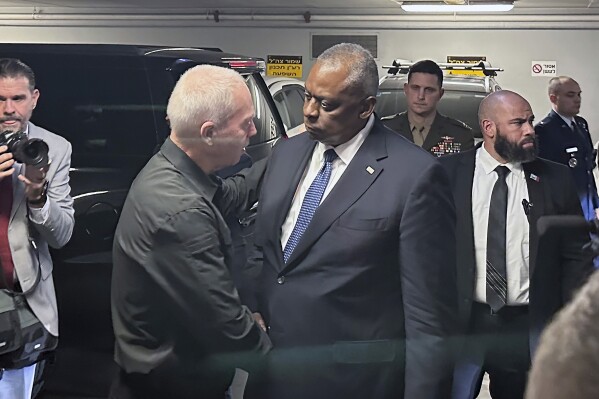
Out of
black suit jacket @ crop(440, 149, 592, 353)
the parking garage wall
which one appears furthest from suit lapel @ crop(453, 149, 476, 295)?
the parking garage wall

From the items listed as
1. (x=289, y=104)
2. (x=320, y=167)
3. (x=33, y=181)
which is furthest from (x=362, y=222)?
(x=33, y=181)

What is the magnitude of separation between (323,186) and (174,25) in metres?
0.82

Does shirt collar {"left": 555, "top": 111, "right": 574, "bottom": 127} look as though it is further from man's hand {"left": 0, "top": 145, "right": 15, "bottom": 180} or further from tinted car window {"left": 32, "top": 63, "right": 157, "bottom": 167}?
man's hand {"left": 0, "top": 145, "right": 15, "bottom": 180}

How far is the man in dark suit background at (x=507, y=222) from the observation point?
1.66 metres

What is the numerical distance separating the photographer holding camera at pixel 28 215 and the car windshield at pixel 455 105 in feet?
2.55

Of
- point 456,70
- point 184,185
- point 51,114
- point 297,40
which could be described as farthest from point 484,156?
point 51,114

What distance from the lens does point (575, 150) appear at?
1.79 meters

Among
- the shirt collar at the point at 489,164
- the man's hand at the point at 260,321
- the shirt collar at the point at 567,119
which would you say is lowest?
the man's hand at the point at 260,321

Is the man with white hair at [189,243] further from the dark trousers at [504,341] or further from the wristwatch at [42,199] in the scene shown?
the dark trousers at [504,341]

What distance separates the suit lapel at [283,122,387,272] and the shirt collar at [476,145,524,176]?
0.49 metres

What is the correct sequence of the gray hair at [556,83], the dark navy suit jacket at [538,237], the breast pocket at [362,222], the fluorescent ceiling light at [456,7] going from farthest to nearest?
the fluorescent ceiling light at [456,7]
the gray hair at [556,83]
the dark navy suit jacket at [538,237]
the breast pocket at [362,222]

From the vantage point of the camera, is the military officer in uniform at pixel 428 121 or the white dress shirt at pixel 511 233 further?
the military officer in uniform at pixel 428 121

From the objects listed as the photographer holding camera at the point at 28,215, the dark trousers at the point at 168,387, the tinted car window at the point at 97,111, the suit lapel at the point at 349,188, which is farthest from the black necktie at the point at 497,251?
the photographer holding camera at the point at 28,215

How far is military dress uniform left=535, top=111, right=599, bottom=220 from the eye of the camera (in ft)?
5.56
